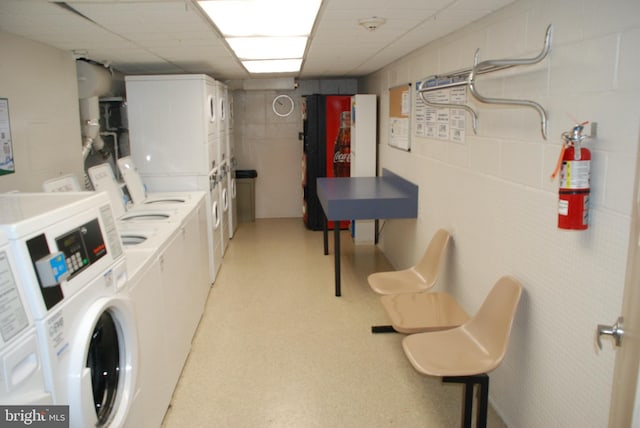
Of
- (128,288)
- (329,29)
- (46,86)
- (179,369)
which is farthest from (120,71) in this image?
(128,288)

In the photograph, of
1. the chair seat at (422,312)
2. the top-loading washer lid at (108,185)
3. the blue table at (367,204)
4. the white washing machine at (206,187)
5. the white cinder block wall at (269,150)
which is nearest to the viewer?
the chair seat at (422,312)

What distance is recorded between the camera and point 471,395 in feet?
7.63

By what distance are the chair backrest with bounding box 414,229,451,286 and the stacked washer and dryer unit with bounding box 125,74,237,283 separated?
87.7 inches

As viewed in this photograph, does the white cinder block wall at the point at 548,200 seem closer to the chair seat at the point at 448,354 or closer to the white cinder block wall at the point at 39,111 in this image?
the chair seat at the point at 448,354

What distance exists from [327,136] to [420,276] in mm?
→ 3389

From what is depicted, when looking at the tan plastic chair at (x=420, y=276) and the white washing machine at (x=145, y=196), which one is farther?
the white washing machine at (x=145, y=196)

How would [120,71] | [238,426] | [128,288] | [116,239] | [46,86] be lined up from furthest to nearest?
[120,71], [46,86], [238,426], [128,288], [116,239]

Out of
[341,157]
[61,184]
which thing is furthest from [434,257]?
[341,157]

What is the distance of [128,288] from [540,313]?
1.80 meters

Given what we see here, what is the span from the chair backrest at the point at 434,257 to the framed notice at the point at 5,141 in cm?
272

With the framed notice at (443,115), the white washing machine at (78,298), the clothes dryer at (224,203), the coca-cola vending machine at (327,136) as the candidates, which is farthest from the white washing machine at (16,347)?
the coca-cola vending machine at (327,136)

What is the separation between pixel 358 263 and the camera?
17.6 feet

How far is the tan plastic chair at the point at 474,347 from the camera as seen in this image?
7.41 ft

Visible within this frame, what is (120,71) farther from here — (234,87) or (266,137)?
(266,137)
